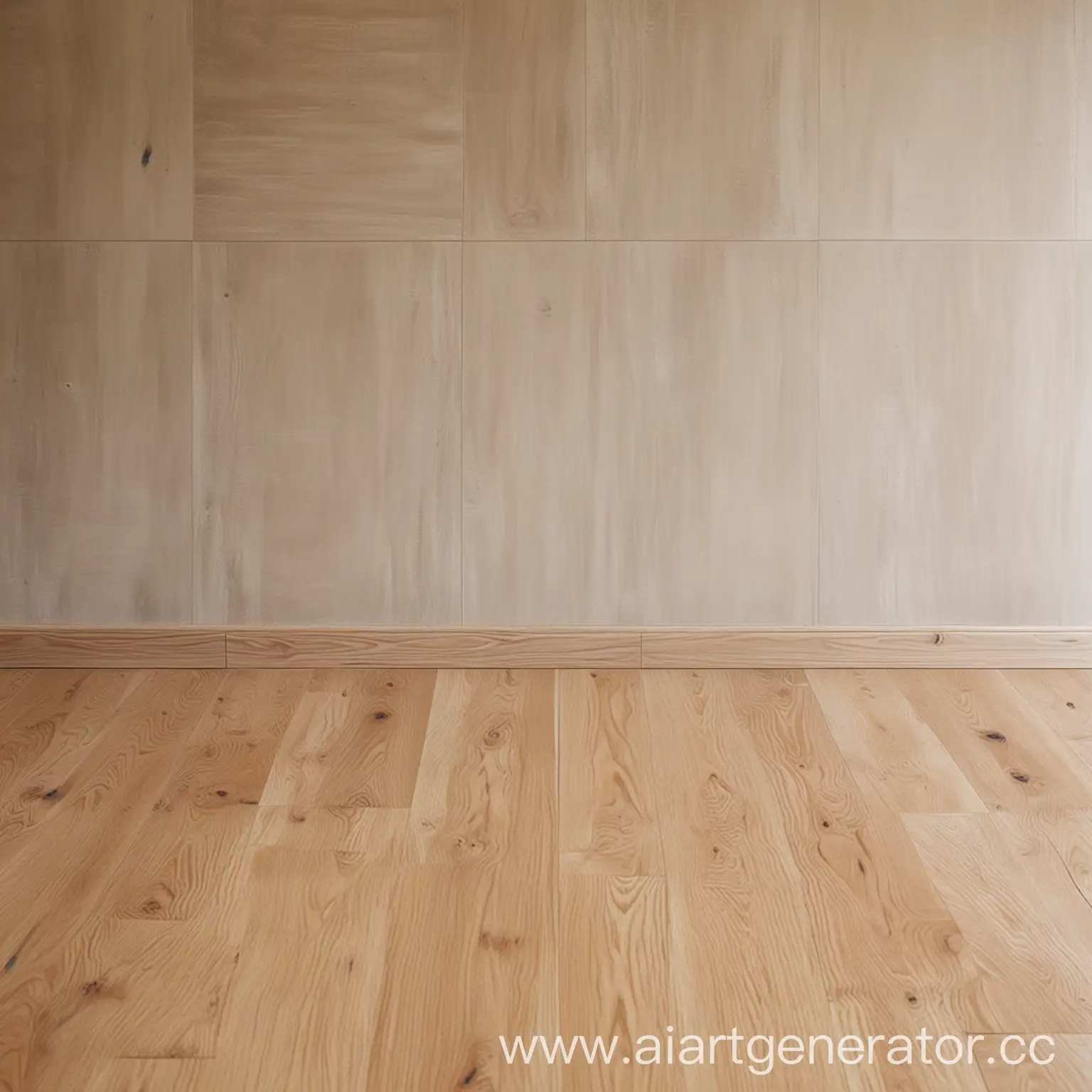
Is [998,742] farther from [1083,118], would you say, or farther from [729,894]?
[1083,118]

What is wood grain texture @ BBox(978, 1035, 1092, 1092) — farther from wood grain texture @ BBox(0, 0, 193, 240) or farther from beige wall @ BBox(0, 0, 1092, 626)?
wood grain texture @ BBox(0, 0, 193, 240)

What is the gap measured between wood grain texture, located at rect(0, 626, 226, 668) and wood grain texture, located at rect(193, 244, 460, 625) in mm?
84

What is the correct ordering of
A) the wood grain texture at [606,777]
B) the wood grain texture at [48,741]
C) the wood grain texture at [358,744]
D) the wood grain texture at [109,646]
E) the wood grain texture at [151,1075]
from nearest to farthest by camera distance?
1. the wood grain texture at [151,1075]
2. the wood grain texture at [606,777]
3. the wood grain texture at [48,741]
4. the wood grain texture at [358,744]
5. the wood grain texture at [109,646]

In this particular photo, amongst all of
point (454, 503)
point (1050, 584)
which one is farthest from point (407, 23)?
point (1050, 584)

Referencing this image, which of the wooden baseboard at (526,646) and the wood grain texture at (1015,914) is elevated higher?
the wooden baseboard at (526,646)

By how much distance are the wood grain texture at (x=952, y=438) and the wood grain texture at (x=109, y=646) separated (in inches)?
64.6

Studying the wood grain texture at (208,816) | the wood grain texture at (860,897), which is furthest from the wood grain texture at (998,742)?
the wood grain texture at (208,816)

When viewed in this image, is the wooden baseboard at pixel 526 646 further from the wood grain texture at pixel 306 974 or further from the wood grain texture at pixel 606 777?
the wood grain texture at pixel 306 974

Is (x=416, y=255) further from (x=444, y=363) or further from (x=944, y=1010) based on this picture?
(x=944, y=1010)

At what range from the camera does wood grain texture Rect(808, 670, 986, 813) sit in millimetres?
2396

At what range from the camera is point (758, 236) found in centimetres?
318

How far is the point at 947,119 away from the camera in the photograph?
3.15 m

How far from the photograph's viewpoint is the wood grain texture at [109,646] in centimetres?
325

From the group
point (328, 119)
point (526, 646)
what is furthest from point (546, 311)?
point (526, 646)
